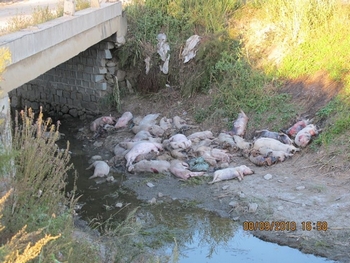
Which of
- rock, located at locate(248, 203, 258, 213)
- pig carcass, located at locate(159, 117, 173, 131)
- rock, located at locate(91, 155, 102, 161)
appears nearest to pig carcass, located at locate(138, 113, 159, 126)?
pig carcass, located at locate(159, 117, 173, 131)

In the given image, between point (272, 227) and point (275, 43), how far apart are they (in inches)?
202

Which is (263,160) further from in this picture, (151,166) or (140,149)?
(140,149)

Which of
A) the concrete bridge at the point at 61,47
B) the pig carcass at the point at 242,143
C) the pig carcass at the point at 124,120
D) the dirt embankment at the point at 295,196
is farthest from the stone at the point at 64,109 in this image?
the pig carcass at the point at 242,143

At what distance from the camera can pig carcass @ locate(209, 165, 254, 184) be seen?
8352 mm

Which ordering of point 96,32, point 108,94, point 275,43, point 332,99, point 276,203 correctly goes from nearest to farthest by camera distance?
1. point 276,203
2. point 332,99
3. point 96,32
4. point 275,43
5. point 108,94

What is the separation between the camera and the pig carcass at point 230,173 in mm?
8352

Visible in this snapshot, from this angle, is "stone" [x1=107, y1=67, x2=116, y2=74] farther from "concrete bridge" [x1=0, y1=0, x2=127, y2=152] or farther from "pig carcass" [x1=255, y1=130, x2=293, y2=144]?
"pig carcass" [x1=255, y1=130, x2=293, y2=144]

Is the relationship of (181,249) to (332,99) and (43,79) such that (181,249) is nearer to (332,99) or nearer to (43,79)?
(332,99)

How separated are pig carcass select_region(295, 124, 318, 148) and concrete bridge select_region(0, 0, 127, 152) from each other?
4.18 m

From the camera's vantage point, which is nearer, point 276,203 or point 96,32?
point 276,203

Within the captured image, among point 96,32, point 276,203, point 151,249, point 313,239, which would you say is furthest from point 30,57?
point 313,239

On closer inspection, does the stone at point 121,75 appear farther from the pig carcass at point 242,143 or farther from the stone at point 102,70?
the pig carcass at point 242,143

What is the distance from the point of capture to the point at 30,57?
779cm

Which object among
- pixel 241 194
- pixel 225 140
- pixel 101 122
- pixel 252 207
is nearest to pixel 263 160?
pixel 225 140
